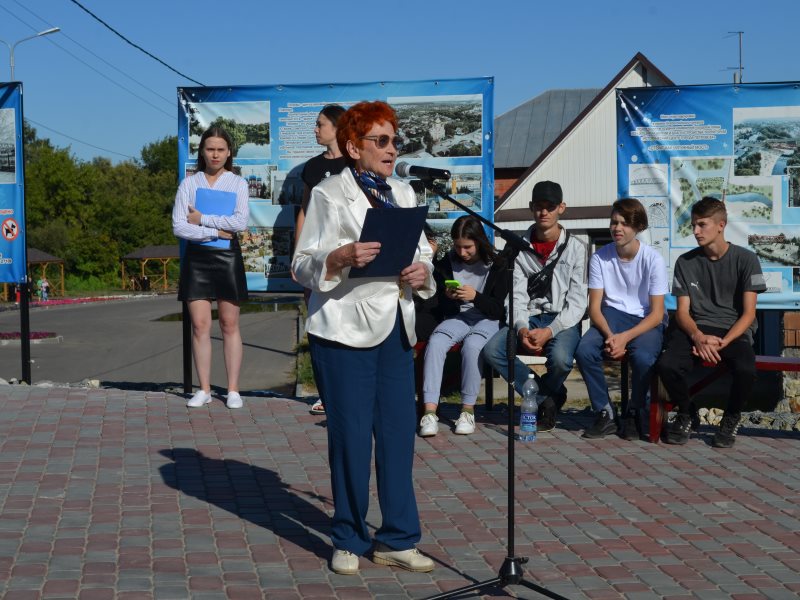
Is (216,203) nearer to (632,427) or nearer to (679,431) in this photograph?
(632,427)

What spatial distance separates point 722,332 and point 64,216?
77.8 meters

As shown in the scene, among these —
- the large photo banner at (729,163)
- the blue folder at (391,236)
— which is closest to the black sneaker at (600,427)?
the large photo banner at (729,163)

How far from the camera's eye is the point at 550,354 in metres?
8.53

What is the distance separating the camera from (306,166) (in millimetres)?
9531

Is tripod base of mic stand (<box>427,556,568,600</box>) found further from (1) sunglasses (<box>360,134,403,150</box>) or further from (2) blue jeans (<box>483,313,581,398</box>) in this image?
(2) blue jeans (<box>483,313,581,398</box>)

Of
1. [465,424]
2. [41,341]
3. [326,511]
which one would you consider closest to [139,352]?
[41,341]

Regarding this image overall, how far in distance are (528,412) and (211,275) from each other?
2907mm

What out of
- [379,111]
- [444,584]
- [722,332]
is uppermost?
[379,111]

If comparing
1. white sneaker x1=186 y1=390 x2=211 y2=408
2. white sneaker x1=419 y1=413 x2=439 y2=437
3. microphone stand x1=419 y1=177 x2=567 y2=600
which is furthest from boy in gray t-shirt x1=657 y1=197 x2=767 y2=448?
white sneaker x1=186 y1=390 x2=211 y2=408

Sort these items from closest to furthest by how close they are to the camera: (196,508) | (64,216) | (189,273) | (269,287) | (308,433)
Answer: (196,508) < (308,433) < (189,273) < (269,287) < (64,216)

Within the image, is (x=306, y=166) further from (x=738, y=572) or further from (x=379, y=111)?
(x=738, y=572)

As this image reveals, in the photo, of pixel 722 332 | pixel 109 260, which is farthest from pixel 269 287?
pixel 109 260

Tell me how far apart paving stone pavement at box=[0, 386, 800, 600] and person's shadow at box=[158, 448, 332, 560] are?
2cm

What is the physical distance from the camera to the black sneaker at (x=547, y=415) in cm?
872
